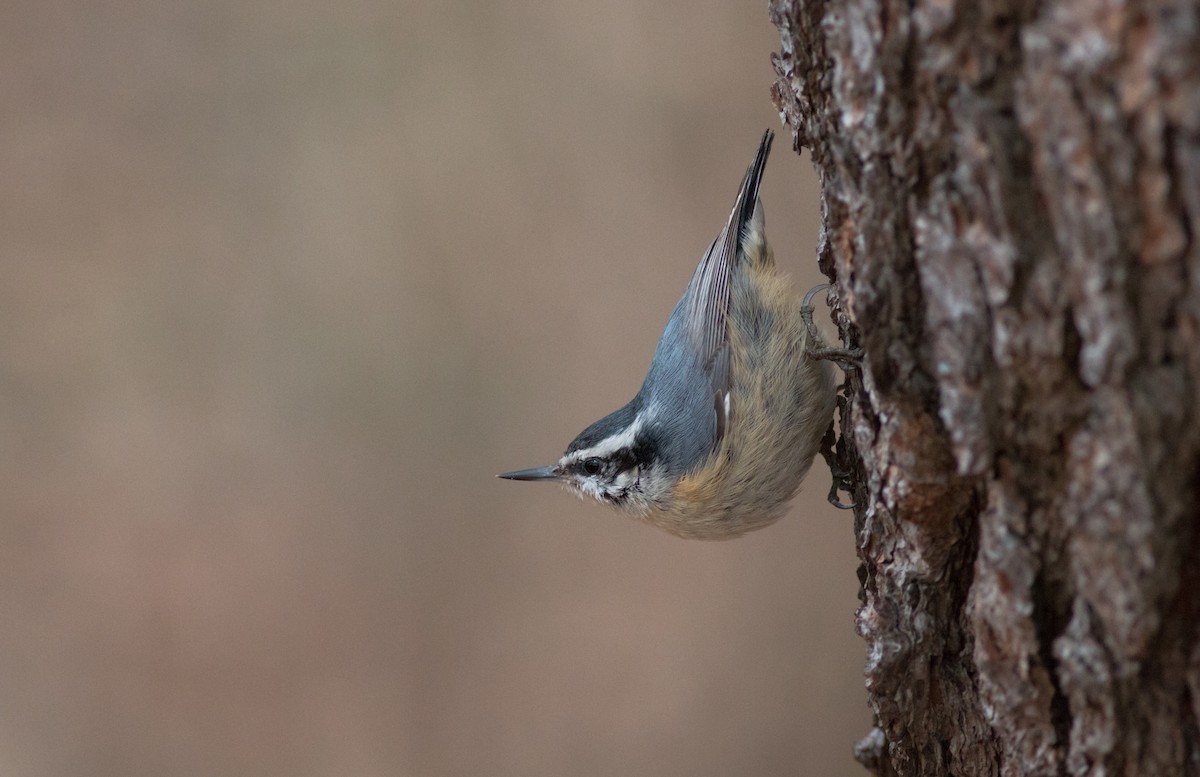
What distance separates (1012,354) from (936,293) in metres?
0.16

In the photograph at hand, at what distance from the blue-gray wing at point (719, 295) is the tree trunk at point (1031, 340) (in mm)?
1165

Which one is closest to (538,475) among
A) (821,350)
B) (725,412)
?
(725,412)

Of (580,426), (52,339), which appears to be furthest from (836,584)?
(52,339)

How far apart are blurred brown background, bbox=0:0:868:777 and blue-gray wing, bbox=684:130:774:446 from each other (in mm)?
1101

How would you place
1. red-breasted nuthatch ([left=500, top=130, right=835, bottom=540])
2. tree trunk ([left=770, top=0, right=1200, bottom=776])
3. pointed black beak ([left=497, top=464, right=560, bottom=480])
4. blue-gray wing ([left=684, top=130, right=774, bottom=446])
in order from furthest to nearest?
1. pointed black beak ([left=497, top=464, right=560, bottom=480])
2. blue-gray wing ([left=684, top=130, right=774, bottom=446])
3. red-breasted nuthatch ([left=500, top=130, right=835, bottom=540])
4. tree trunk ([left=770, top=0, right=1200, bottom=776])

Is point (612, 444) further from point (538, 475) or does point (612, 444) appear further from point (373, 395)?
point (373, 395)

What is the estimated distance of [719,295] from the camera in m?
3.10

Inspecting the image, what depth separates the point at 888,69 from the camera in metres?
1.51

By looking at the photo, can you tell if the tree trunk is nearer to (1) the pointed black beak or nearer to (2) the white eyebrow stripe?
(2) the white eyebrow stripe

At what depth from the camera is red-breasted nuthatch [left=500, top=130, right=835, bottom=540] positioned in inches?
113

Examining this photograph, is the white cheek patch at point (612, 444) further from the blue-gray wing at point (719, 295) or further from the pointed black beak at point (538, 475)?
the blue-gray wing at point (719, 295)

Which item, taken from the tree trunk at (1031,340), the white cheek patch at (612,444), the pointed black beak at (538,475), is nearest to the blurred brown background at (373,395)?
the pointed black beak at (538,475)

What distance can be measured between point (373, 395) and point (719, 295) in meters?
2.15

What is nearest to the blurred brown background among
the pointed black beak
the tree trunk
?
the pointed black beak
